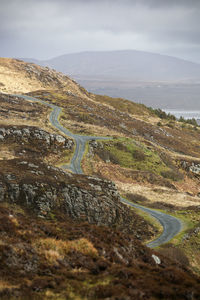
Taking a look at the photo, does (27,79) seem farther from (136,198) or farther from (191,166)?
(136,198)

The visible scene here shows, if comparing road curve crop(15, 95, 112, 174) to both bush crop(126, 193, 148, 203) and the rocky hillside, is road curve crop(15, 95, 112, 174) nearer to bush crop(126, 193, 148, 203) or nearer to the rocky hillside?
bush crop(126, 193, 148, 203)

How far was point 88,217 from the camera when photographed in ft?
84.4

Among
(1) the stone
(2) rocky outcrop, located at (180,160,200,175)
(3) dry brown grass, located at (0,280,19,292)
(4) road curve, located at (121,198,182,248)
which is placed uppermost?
(3) dry brown grass, located at (0,280,19,292)

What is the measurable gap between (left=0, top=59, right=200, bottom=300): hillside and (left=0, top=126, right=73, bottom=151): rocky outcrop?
0.22m

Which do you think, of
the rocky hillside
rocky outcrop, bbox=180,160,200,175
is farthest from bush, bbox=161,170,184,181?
the rocky hillside

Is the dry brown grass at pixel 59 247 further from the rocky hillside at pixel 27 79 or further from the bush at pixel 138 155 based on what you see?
the rocky hillside at pixel 27 79

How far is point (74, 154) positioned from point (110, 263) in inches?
1735

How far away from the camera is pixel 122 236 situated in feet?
54.0

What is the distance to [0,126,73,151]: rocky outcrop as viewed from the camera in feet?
168

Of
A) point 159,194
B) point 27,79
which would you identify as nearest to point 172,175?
point 159,194

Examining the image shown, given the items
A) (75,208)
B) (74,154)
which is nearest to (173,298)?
(75,208)

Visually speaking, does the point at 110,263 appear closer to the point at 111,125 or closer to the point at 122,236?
the point at 122,236

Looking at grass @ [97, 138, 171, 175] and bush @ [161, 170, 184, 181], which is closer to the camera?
grass @ [97, 138, 171, 175]

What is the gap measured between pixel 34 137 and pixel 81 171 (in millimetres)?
13748
